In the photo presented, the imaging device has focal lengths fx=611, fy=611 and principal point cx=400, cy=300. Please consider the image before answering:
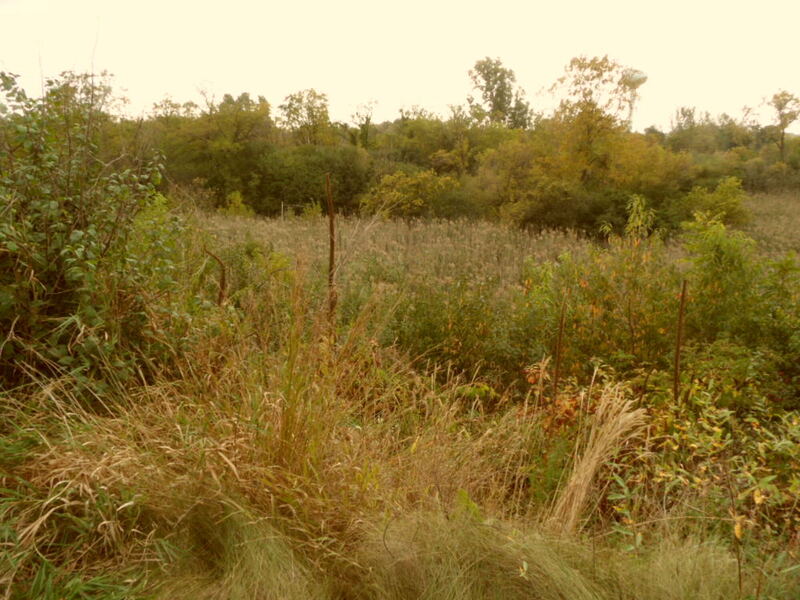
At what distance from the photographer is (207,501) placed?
242 cm

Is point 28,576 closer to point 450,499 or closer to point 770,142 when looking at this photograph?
point 450,499

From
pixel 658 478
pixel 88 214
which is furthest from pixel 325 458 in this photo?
pixel 88 214

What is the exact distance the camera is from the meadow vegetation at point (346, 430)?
2236 millimetres

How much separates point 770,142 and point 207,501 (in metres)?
42.0

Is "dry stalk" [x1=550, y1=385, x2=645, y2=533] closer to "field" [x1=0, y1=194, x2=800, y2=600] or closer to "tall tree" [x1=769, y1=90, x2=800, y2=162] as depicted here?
"field" [x1=0, y1=194, x2=800, y2=600]

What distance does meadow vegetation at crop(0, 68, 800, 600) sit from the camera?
7.34ft

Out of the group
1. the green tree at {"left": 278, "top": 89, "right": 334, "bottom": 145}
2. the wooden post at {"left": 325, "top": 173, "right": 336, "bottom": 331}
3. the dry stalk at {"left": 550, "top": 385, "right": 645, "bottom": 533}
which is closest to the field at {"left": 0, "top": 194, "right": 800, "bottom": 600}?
the dry stalk at {"left": 550, "top": 385, "right": 645, "bottom": 533}

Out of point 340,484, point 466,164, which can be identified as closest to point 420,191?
point 466,164

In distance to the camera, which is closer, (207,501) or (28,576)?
(28,576)

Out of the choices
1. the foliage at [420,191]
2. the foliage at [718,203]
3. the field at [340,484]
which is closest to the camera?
the field at [340,484]

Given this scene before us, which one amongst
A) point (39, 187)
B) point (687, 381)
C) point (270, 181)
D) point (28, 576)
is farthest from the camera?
point (270, 181)

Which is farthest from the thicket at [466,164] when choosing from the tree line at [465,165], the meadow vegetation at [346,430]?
the meadow vegetation at [346,430]

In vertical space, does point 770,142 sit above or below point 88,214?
above

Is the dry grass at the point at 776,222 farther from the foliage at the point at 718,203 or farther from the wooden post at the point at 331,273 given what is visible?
the wooden post at the point at 331,273
